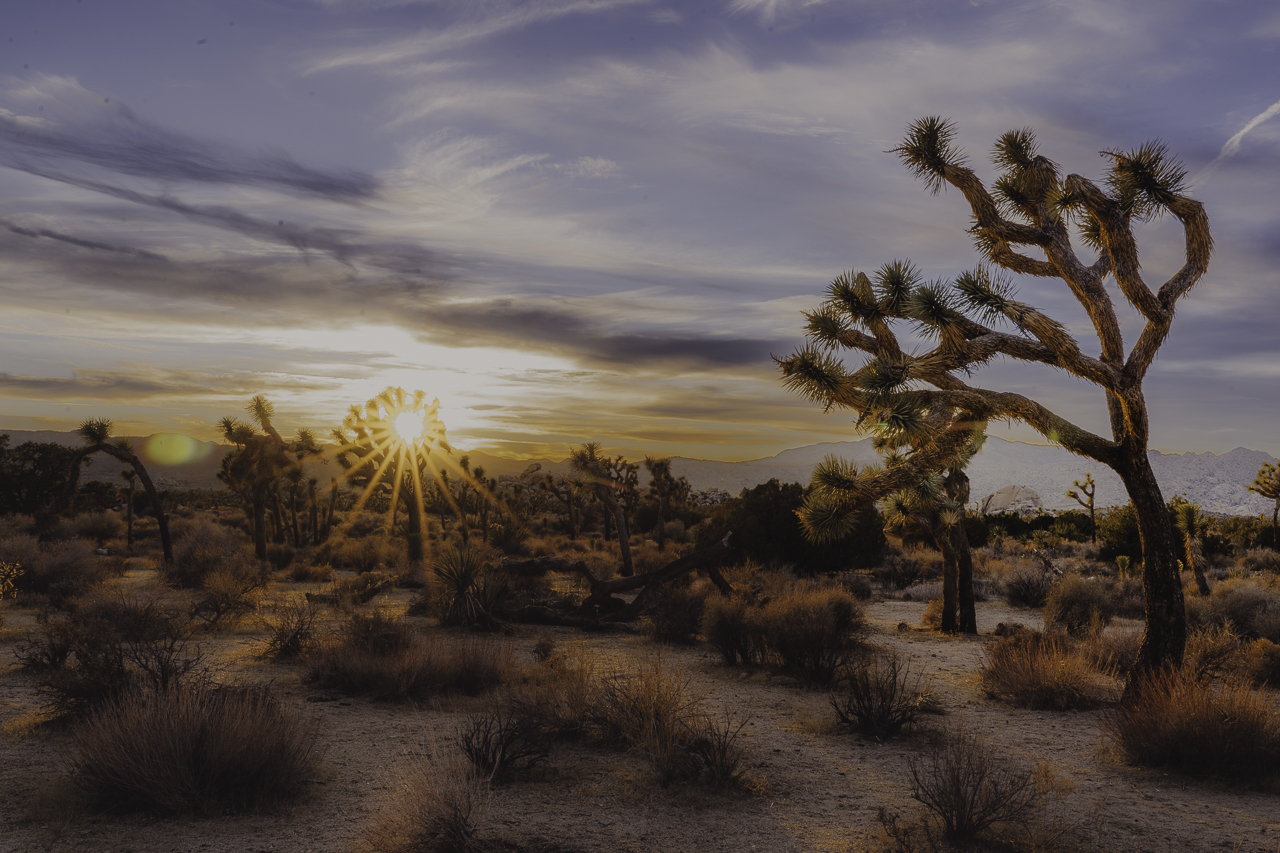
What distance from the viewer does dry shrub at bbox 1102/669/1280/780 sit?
23.5 feet

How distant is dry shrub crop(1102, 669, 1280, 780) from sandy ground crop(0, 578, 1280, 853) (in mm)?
216

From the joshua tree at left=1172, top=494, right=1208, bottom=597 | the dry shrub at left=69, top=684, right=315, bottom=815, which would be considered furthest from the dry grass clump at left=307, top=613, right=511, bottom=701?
the joshua tree at left=1172, top=494, right=1208, bottom=597

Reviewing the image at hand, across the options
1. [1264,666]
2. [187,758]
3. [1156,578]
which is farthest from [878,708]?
[1264,666]

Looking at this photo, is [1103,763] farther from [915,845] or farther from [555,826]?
[555,826]

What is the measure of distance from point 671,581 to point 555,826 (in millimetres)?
11773

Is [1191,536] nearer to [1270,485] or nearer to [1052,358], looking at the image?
[1052,358]

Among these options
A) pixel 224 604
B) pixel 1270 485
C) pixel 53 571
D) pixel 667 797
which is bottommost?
pixel 53 571

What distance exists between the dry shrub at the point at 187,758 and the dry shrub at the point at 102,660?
1096 mm

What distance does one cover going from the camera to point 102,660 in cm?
819

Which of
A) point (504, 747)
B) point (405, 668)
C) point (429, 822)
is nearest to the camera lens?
point (429, 822)

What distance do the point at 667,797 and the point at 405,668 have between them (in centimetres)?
447

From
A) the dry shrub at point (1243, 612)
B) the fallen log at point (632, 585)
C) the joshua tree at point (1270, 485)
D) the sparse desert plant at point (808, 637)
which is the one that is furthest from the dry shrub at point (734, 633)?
the joshua tree at point (1270, 485)

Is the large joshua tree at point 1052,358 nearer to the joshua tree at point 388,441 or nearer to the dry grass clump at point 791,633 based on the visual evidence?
the dry grass clump at point 791,633

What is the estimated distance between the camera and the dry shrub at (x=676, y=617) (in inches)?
559
